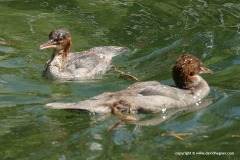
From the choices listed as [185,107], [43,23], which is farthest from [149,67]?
[43,23]

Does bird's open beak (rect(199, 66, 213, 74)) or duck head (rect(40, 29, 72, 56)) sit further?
duck head (rect(40, 29, 72, 56))

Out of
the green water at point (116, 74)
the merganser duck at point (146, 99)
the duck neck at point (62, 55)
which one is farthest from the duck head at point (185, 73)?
the duck neck at point (62, 55)

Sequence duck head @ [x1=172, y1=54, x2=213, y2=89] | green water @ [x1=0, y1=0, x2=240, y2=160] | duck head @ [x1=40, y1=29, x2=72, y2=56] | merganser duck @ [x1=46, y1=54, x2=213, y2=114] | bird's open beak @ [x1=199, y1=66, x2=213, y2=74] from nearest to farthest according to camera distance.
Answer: green water @ [x1=0, y1=0, x2=240, y2=160], merganser duck @ [x1=46, y1=54, x2=213, y2=114], duck head @ [x1=172, y1=54, x2=213, y2=89], bird's open beak @ [x1=199, y1=66, x2=213, y2=74], duck head @ [x1=40, y1=29, x2=72, y2=56]

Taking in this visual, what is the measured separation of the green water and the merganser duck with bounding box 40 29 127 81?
Answer: 10.2 inches

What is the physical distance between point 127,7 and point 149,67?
15.7 feet

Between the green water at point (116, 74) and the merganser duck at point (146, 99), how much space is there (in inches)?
7.0

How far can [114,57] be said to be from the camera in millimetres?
14641

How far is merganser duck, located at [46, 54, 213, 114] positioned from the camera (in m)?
10.3

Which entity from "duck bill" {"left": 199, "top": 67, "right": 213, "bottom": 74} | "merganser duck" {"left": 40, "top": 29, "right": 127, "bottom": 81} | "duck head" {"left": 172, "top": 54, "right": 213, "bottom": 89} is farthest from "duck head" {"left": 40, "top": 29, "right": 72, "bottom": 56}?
"duck bill" {"left": 199, "top": 67, "right": 213, "bottom": 74}

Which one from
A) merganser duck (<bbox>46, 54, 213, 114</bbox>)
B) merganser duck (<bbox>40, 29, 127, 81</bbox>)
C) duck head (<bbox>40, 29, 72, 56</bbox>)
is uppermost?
merganser duck (<bbox>46, 54, 213, 114</bbox>)

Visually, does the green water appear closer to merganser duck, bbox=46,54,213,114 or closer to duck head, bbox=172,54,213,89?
merganser duck, bbox=46,54,213,114

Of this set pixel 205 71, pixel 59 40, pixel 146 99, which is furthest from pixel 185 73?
pixel 59 40

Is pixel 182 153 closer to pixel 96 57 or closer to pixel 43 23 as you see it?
pixel 96 57

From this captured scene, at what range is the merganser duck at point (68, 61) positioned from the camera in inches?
531
